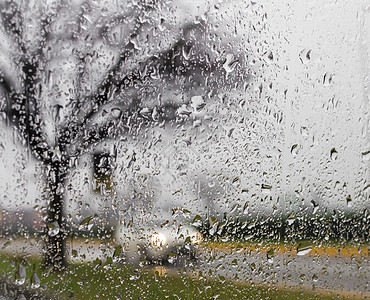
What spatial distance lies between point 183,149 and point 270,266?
509mm

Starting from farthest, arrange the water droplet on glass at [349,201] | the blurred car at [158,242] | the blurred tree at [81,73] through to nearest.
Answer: the water droplet on glass at [349,201]
the blurred car at [158,242]
the blurred tree at [81,73]

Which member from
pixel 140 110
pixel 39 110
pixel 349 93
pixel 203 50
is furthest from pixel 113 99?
pixel 349 93

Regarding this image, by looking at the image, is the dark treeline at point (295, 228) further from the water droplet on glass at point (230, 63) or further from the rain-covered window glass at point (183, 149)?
the water droplet on glass at point (230, 63)

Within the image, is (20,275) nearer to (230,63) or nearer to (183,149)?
(183,149)

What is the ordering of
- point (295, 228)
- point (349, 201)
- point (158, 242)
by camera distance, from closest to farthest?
point (158, 242)
point (295, 228)
point (349, 201)

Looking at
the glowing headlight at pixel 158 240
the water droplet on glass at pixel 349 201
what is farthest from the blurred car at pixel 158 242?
the water droplet on glass at pixel 349 201

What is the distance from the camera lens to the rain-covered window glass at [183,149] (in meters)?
0.86

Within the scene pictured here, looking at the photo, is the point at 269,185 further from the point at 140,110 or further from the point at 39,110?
the point at 39,110

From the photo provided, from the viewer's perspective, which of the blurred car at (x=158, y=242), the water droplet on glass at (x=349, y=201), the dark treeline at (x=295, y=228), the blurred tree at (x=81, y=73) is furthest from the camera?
the water droplet on glass at (x=349, y=201)

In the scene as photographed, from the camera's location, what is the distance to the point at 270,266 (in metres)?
1.16

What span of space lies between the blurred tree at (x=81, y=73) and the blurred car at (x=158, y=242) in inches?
6.6

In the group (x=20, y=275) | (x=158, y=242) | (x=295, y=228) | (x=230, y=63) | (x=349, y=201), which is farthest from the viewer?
(x=349, y=201)

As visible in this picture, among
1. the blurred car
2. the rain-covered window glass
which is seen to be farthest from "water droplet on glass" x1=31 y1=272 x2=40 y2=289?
the blurred car

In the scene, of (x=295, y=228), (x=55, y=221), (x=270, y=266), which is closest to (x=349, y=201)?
(x=295, y=228)
